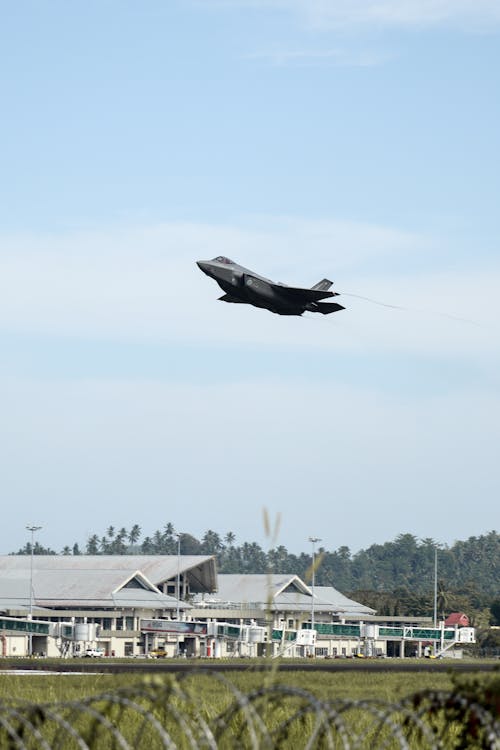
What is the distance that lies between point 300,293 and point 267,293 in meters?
1.28

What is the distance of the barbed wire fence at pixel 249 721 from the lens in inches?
475

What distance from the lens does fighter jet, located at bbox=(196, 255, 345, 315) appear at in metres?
46.8

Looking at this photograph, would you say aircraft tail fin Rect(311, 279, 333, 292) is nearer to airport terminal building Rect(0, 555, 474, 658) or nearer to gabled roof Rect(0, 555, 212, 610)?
airport terminal building Rect(0, 555, 474, 658)

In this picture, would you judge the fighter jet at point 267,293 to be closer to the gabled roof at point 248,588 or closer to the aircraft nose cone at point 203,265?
the aircraft nose cone at point 203,265

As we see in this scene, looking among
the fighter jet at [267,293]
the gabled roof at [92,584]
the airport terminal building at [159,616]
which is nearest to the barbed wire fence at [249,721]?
the fighter jet at [267,293]

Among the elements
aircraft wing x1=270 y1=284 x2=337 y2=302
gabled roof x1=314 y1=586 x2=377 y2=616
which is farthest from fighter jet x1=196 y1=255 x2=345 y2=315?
gabled roof x1=314 y1=586 x2=377 y2=616

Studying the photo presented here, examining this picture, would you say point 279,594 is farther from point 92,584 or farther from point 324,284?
point 324,284

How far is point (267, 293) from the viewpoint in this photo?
4709 centimetres

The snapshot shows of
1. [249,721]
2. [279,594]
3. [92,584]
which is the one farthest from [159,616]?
[249,721]

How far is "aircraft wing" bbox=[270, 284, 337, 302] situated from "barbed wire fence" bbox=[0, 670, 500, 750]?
14.6 metres

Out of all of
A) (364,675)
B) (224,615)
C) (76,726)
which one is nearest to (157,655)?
(224,615)

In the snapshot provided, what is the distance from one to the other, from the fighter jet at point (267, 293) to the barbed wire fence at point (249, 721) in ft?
47.4

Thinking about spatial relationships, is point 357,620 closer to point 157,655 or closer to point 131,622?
point 131,622

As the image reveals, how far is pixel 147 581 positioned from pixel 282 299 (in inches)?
4014
